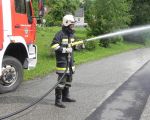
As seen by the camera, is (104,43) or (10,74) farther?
(104,43)

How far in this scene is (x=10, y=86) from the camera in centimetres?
1037

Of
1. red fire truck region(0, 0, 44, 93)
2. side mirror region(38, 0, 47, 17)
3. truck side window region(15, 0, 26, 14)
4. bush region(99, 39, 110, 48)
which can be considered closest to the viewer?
red fire truck region(0, 0, 44, 93)

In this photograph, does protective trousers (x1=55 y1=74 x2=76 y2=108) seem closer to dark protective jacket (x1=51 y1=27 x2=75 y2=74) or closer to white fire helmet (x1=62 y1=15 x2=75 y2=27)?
dark protective jacket (x1=51 y1=27 x2=75 y2=74)

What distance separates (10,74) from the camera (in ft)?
33.9

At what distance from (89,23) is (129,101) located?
882 inches

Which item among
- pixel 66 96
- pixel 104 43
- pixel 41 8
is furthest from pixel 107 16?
pixel 66 96

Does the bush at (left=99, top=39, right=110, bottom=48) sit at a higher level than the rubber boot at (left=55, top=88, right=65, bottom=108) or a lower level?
lower

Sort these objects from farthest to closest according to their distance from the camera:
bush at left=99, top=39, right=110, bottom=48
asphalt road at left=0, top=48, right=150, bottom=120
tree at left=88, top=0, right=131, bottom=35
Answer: tree at left=88, top=0, right=131, bottom=35
bush at left=99, top=39, right=110, bottom=48
asphalt road at left=0, top=48, right=150, bottom=120

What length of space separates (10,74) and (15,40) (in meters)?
0.86

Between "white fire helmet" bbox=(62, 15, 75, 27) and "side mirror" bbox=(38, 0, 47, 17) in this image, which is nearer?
"white fire helmet" bbox=(62, 15, 75, 27)

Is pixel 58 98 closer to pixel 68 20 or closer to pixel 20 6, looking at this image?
pixel 68 20

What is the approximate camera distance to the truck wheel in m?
10.2

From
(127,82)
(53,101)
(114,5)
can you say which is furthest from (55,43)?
(114,5)

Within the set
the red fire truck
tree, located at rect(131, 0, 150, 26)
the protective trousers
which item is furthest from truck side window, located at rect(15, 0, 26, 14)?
tree, located at rect(131, 0, 150, 26)
